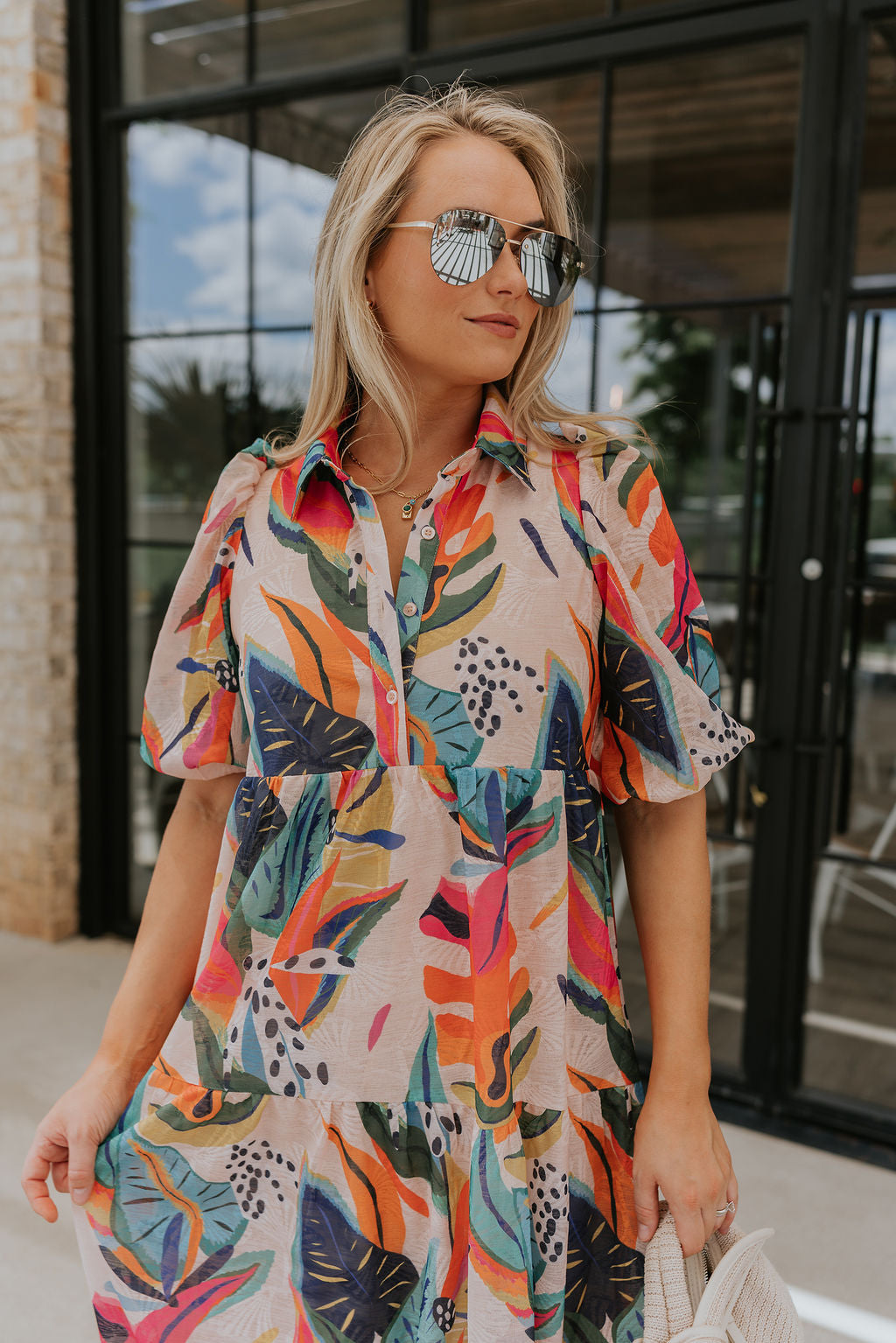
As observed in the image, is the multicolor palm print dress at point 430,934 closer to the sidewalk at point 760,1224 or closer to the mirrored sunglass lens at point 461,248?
the mirrored sunglass lens at point 461,248

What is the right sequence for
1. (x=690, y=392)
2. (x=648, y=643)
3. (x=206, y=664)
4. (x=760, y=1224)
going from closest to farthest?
(x=648, y=643) < (x=206, y=664) < (x=760, y=1224) < (x=690, y=392)

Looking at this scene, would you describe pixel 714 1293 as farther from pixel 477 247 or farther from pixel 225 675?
pixel 477 247

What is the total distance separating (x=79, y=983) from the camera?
3.18 m

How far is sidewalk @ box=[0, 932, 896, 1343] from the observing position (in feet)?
6.23

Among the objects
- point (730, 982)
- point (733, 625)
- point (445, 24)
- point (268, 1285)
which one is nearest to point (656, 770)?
point (268, 1285)

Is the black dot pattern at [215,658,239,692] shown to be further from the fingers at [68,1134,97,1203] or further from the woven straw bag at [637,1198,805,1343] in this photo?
the woven straw bag at [637,1198,805,1343]

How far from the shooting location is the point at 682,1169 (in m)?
0.85

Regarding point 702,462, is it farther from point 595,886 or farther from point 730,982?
point 595,886

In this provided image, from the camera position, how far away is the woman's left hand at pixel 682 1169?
2.75 ft

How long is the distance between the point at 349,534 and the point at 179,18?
298 centimetres

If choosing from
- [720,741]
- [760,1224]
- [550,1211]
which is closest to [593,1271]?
[550,1211]

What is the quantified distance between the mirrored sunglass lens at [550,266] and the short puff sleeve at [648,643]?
6.6 inches

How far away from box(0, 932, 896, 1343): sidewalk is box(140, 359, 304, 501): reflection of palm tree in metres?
1.66

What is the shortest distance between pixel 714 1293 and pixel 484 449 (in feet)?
2.27
